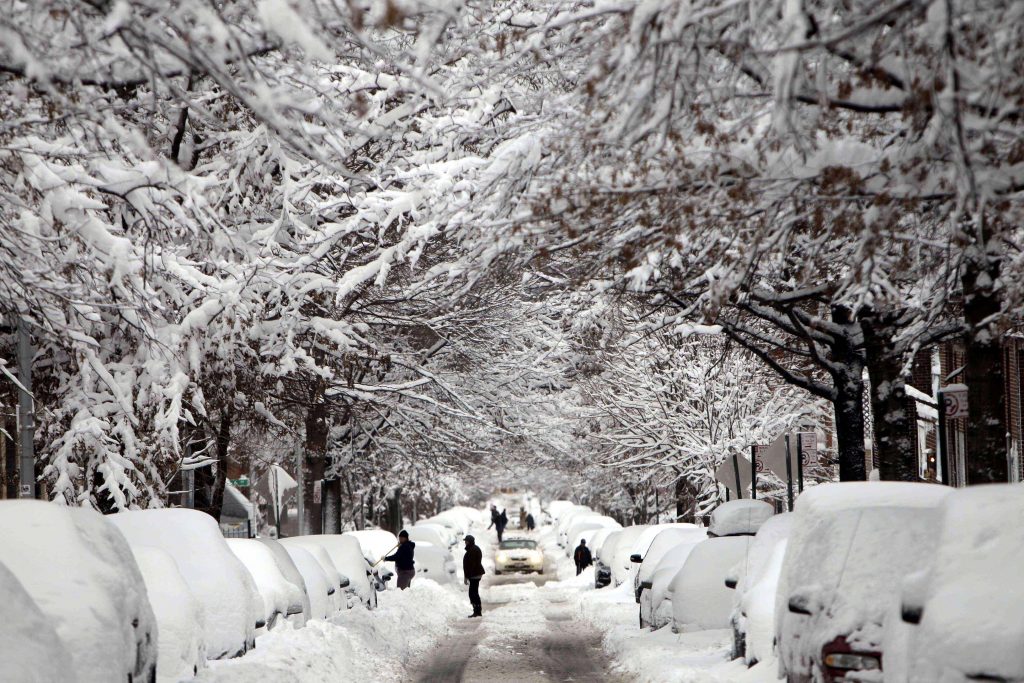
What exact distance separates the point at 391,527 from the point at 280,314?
48366 millimetres

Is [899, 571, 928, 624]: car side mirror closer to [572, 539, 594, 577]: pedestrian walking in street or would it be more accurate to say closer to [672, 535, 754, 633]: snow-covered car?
[672, 535, 754, 633]: snow-covered car

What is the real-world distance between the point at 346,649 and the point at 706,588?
14.1 ft

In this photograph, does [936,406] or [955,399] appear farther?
[936,406]

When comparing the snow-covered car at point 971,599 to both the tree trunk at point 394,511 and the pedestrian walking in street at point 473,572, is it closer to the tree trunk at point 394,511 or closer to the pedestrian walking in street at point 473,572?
the pedestrian walking in street at point 473,572

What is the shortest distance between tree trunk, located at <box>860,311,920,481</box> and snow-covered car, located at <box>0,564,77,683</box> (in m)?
11.0

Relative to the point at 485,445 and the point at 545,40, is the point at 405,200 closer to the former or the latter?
the point at 545,40

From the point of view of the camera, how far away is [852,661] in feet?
26.9

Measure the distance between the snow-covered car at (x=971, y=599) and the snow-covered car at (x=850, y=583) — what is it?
77cm

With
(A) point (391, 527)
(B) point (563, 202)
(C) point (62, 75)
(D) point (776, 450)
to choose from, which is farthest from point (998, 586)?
(A) point (391, 527)

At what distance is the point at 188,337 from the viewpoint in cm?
1329

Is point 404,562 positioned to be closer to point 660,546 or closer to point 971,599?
point 660,546

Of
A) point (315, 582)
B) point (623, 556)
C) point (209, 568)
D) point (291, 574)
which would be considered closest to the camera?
point (209, 568)

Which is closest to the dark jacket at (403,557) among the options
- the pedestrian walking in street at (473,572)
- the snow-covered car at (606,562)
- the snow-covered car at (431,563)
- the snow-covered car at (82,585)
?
the pedestrian walking in street at (473,572)

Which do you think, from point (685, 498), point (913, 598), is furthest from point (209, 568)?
point (685, 498)
